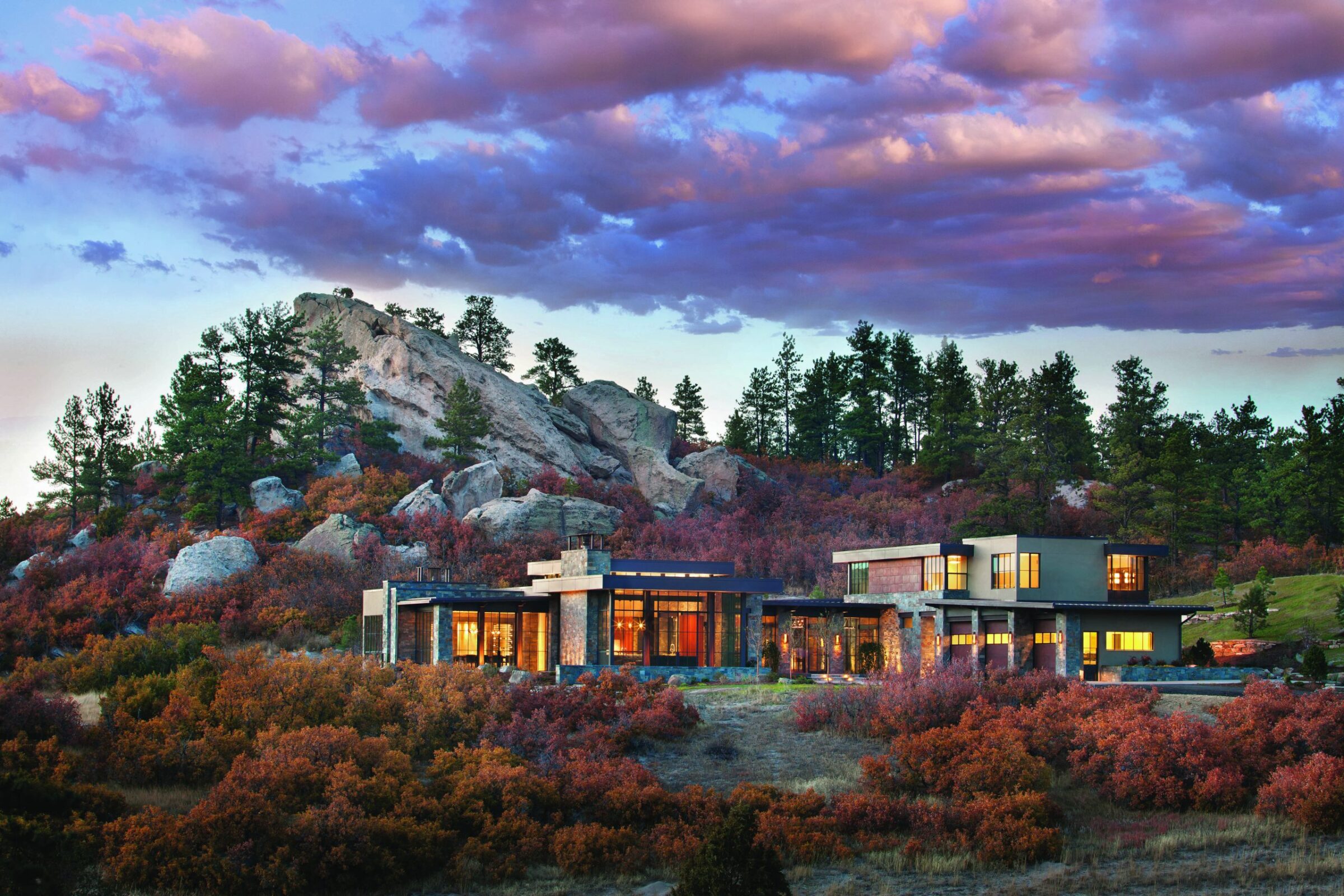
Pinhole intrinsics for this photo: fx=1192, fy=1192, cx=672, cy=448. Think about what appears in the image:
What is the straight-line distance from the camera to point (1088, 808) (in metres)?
23.5

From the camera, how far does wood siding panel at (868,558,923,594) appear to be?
4459cm

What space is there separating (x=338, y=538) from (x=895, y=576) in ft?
82.5

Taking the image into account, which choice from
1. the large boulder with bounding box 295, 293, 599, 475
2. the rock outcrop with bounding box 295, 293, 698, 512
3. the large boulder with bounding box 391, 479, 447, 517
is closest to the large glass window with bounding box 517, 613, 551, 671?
the large boulder with bounding box 391, 479, 447, 517

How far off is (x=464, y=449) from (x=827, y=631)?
3318 cm

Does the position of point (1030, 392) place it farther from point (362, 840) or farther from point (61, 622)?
point (362, 840)

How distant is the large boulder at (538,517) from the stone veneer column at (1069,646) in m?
24.2

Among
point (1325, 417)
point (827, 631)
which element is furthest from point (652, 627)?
point (1325, 417)

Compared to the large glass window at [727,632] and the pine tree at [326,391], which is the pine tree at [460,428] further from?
the large glass window at [727,632]

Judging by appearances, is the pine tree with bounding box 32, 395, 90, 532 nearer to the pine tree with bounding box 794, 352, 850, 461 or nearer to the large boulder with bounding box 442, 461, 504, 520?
the large boulder with bounding box 442, 461, 504, 520

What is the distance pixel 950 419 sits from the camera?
83.0m

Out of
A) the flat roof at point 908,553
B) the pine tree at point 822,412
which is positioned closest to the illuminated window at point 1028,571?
the flat roof at point 908,553

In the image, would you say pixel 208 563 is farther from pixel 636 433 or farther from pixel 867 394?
pixel 867 394

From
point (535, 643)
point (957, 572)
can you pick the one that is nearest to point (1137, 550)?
point (957, 572)

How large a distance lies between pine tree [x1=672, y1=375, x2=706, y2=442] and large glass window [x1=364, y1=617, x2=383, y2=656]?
2076 inches
